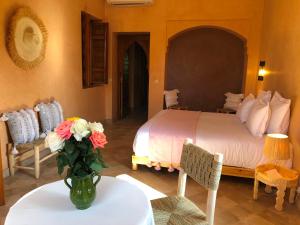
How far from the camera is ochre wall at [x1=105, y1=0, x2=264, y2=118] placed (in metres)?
5.50

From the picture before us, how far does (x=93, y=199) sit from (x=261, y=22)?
5.42 meters

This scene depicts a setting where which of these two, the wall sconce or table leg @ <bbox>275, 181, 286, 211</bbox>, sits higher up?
the wall sconce

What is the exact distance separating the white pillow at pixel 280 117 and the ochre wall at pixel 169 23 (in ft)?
8.34

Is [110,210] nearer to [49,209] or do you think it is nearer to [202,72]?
[49,209]

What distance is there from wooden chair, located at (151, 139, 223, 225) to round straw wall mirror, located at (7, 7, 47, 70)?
2.71 metres

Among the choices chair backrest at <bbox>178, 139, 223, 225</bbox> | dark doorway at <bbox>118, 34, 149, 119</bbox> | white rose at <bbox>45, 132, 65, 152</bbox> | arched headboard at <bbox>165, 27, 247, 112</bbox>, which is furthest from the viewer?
dark doorway at <bbox>118, 34, 149, 119</bbox>

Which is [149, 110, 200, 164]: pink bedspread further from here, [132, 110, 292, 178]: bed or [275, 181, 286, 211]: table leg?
[275, 181, 286, 211]: table leg

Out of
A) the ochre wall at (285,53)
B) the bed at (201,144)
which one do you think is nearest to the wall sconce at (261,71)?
the ochre wall at (285,53)

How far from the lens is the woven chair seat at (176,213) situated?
1.68m

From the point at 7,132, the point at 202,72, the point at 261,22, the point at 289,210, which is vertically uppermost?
the point at 261,22

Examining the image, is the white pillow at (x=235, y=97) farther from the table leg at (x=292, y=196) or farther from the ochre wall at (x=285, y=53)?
the table leg at (x=292, y=196)

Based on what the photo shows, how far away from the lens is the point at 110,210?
138 cm

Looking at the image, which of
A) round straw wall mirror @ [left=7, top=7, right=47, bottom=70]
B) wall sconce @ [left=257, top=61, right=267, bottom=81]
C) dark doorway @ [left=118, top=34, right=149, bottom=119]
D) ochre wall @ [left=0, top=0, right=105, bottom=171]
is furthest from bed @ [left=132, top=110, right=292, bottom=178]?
dark doorway @ [left=118, top=34, right=149, bottom=119]

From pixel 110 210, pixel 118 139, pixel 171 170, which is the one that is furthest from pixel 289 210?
pixel 118 139
